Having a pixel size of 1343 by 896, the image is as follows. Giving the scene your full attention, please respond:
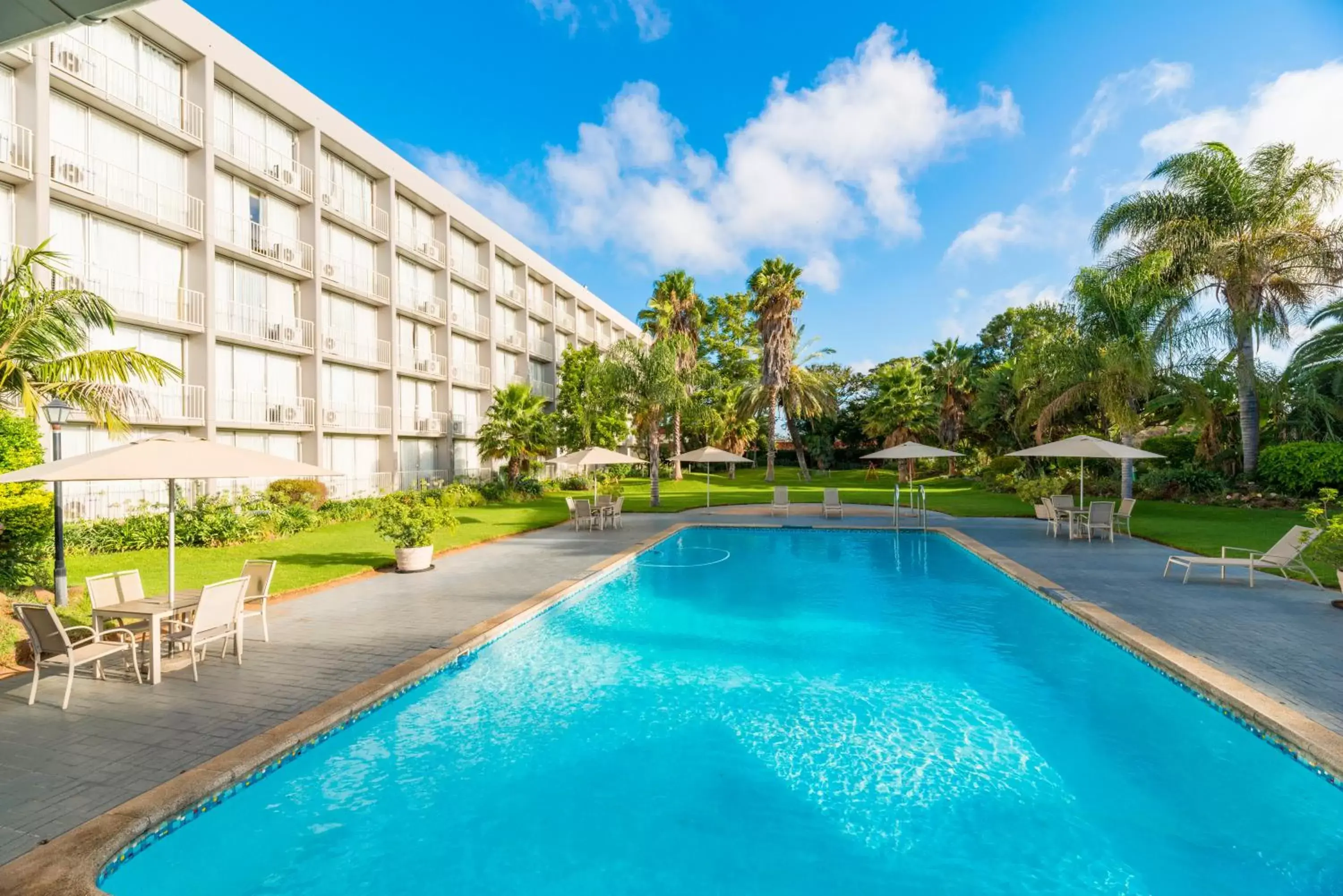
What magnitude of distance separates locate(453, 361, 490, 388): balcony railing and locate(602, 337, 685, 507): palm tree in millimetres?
7609

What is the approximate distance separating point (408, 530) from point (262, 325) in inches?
522

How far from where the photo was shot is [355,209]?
25656 millimetres

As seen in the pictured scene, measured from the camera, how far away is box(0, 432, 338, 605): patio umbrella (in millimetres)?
6055

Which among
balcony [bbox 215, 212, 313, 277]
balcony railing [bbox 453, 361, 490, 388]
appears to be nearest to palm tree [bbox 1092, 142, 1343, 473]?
balcony railing [bbox 453, 361, 490, 388]

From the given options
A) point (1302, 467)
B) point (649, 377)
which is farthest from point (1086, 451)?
point (649, 377)

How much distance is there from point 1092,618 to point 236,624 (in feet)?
34.3

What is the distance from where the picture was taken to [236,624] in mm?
6957

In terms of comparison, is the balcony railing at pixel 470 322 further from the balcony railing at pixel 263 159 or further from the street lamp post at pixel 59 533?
the street lamp post at pixel 59 533

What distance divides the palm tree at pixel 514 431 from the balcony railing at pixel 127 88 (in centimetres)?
1497

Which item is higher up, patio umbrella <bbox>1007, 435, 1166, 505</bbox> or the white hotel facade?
the white hotel facade

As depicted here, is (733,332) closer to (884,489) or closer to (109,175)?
(884,489)

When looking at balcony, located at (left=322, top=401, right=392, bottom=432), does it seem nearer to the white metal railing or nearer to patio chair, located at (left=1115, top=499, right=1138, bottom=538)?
the white metal railing

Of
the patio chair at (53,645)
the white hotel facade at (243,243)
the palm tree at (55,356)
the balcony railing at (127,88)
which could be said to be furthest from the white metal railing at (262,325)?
the patio chair at (53,645)

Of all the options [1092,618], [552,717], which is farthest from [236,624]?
[1092,618]
